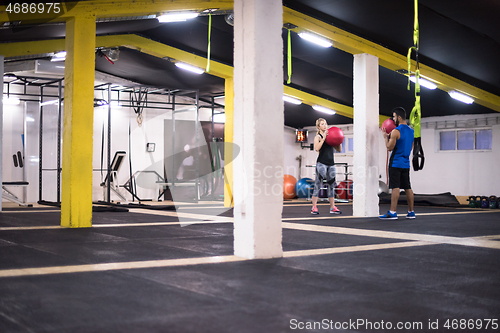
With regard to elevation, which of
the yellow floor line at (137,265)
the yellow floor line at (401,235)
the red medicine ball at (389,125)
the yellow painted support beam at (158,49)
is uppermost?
the yellow painted support beam at (158,49)

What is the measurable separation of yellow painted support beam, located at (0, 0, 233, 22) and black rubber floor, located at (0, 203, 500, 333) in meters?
3.28

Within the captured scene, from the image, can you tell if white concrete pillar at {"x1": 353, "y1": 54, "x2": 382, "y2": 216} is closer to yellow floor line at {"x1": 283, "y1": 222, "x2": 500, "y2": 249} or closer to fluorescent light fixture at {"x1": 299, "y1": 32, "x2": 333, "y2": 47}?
fluorescent light fixture at {"x1": 299, "y1": 32, "x2": 333, "y2": 47}

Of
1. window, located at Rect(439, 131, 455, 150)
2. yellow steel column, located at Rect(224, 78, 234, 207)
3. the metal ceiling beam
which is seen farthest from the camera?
window, located at Rect(439, 131, 455, 150)

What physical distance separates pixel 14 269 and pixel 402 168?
590 centimetres

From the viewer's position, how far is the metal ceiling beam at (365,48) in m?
7.64

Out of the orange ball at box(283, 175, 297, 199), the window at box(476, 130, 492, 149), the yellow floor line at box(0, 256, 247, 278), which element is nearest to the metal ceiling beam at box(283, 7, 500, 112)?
the window at box(476, 130, 492, 149)

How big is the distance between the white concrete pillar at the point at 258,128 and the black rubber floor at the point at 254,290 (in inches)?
12.0

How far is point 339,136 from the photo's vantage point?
8.16 metres

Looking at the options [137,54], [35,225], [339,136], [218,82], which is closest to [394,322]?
[35,225]

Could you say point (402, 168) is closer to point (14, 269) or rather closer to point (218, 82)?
point (14, 269)

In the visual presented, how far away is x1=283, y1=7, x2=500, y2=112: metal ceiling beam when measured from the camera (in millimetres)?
7645

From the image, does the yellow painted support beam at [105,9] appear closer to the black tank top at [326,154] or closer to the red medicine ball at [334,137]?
the red medicine ball at [334,137]

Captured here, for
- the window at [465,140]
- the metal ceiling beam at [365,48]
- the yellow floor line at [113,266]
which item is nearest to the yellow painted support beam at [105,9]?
the metal ceiling beam at [365,48]

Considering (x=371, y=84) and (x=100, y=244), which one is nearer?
(x=100, y=244)
